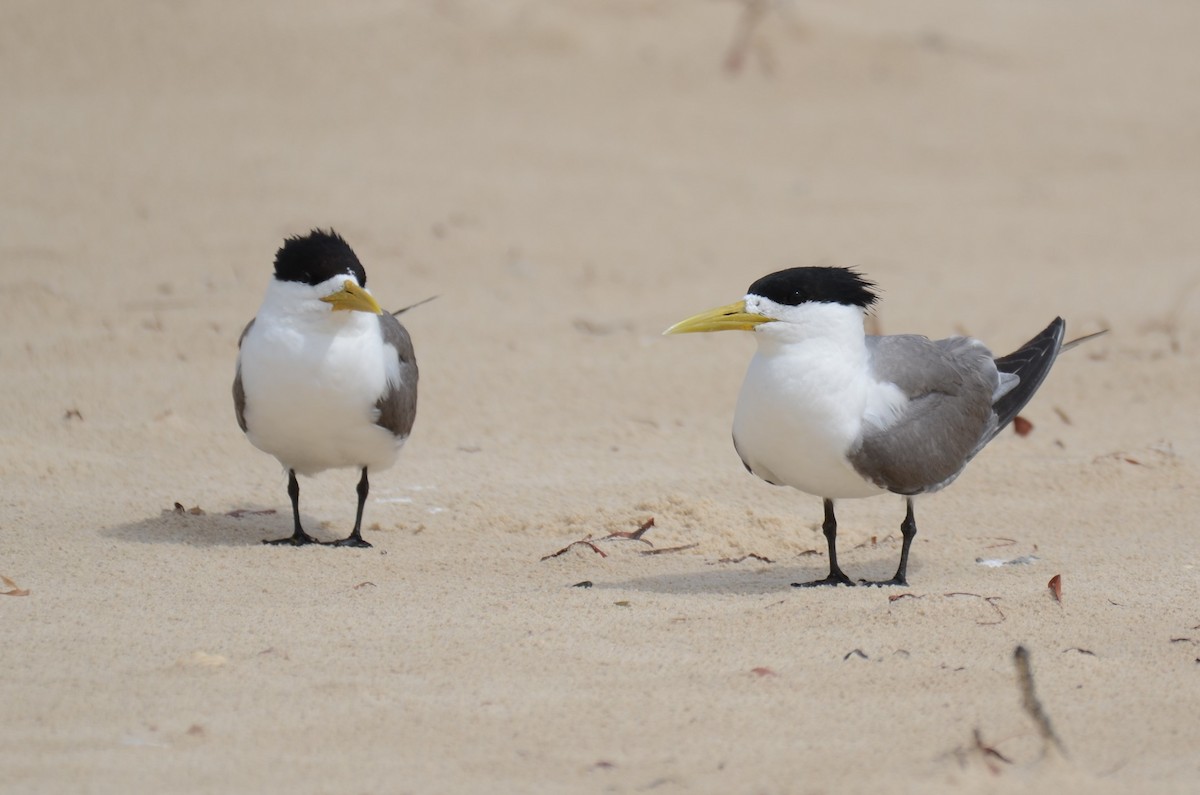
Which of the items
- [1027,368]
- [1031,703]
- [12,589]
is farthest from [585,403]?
[1031,703]

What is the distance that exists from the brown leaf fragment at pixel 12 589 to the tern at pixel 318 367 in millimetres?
1034

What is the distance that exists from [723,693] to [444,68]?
1007 centimetres

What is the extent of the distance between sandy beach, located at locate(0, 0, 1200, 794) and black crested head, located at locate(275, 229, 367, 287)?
97 centimetres

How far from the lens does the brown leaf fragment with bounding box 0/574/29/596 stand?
4521 millimetres

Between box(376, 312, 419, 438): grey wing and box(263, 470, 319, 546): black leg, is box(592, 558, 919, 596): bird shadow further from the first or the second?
box(263, 470, 319, 546): black leg

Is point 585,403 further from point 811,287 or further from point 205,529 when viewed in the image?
point 811,287

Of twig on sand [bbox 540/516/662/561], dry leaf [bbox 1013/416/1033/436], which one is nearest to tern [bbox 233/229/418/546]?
twig on sand [bbox 540/516/662/561]

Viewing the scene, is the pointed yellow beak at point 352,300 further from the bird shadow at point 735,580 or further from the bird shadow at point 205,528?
the bird shadow at point 735,580

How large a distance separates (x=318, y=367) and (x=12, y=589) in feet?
4.20

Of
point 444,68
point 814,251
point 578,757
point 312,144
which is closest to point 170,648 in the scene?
point 578,757

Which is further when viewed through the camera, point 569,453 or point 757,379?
point 569,453

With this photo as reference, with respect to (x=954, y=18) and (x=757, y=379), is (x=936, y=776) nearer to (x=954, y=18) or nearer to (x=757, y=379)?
(x=757, y=379)

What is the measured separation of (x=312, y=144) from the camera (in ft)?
38.4

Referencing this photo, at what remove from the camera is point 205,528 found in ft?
18.2
